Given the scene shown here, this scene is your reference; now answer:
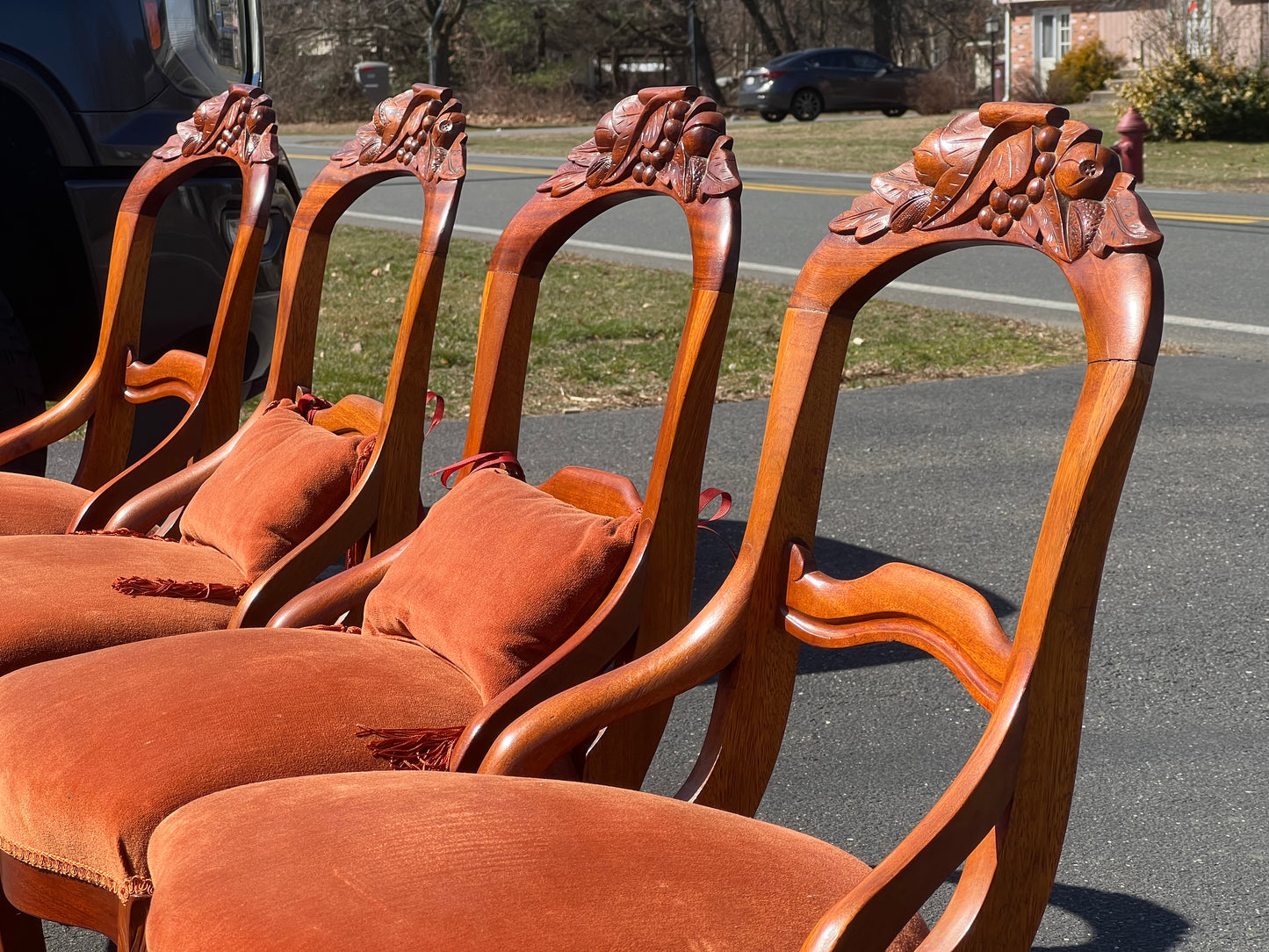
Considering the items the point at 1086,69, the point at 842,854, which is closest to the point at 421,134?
the point at 842,854

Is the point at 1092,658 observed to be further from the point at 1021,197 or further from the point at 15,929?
the point at 15,929

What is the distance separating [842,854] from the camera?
150 cm

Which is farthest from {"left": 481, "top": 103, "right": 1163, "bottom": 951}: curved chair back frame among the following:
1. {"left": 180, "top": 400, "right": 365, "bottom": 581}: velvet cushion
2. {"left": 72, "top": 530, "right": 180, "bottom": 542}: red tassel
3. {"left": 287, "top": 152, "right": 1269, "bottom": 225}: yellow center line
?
{"left": 287, "top": 152, "right": 1269, "bottom": 225}: yellow center line

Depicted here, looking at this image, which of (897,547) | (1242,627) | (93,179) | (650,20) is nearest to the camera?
(1242,627)

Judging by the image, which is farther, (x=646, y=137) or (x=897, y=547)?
(x=897, y=547)

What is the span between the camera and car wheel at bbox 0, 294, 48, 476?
11.6 ft

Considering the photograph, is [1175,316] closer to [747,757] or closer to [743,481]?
[743,481]

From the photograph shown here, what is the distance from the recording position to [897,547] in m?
4.02

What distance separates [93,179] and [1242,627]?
309 cm

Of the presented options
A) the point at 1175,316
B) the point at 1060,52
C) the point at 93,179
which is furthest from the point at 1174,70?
the point at 93,179

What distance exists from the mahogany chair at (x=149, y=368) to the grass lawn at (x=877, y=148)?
1188 centimetres

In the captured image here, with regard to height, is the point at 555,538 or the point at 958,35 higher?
the point at 958,35

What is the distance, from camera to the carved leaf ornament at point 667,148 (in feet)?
6.52

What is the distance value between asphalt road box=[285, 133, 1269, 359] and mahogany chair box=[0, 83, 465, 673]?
5.19 meters
